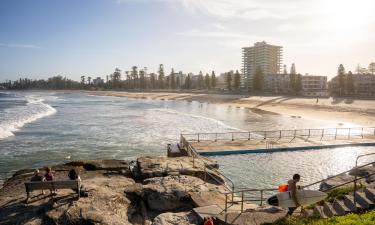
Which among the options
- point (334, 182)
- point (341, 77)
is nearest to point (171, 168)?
point (334, 182)

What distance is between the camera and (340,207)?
10359 mm

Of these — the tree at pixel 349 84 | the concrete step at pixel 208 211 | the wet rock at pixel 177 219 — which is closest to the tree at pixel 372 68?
the tree at pixel 349 84

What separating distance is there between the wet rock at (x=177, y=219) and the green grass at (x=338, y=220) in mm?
2741

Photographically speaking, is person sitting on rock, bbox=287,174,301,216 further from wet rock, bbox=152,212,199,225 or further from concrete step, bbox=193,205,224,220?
wet rock, bbox=152,212,199,225

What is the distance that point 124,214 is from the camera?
1214 cm

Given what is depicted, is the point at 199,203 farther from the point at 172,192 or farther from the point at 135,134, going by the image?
the point at 135,134

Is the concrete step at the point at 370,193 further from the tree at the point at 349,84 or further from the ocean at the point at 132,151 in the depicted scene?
the tree at the point at 349,84

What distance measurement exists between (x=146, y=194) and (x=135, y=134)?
81.0 ft

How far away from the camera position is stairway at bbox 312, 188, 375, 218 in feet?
33.0

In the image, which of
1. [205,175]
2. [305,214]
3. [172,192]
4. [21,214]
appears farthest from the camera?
[205,175]

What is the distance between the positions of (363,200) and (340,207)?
0.72 metres

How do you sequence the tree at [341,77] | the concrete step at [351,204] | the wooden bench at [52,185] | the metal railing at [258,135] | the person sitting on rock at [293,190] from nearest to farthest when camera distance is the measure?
the concrete step at [351,204] < the person sitting on rock at [293,190] < the wooden bench at [52,185] < the metal railing at [258,135] < the tree at [341,77]

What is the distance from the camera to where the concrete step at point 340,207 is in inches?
396

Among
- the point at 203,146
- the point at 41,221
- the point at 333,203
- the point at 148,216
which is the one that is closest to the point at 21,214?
the point at 41,221
